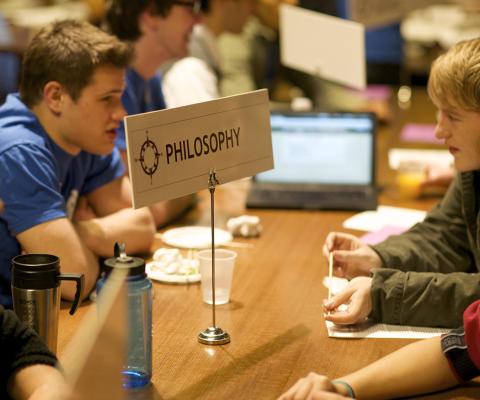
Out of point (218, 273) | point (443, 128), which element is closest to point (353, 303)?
point (218, 273)

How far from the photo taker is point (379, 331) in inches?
71.8

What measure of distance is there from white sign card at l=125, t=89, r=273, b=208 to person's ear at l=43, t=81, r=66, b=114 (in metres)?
0.56

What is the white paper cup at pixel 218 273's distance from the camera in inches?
76.5

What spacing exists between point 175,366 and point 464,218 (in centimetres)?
86

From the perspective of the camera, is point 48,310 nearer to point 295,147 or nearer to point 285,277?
point 285,277

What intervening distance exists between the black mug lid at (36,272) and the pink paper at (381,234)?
1.07m

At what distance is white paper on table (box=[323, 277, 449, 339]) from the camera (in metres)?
1.80

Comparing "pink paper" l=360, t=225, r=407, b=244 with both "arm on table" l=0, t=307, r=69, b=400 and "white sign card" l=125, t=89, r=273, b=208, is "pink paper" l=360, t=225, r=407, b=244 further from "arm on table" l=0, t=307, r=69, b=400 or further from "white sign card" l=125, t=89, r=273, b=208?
"arm on table" l=0, t=307, r=69, b=400

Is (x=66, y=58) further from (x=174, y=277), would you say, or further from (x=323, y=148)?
(x=323, y=148)

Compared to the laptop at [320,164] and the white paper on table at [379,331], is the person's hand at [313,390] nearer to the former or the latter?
the white paper on table at [379,331]

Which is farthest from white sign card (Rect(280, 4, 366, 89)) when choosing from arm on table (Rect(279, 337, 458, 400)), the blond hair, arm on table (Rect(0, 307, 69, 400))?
arm on table (Rect(0, 307, 69, 400))

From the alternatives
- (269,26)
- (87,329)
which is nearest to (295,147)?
(87,329)

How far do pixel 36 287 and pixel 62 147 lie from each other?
26.2 inches

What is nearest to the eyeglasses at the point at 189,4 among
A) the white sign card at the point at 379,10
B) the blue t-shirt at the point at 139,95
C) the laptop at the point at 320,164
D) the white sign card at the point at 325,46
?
the blue t-shirt at the point at 139,95
